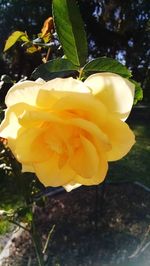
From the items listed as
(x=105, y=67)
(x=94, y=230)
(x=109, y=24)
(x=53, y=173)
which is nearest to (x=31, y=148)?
(x=53, y=173)

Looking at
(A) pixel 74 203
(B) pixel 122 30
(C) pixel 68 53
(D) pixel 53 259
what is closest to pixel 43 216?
(A) pixel 74 203

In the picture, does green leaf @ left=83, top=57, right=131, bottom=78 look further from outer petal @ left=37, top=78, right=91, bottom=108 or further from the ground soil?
the ground soil

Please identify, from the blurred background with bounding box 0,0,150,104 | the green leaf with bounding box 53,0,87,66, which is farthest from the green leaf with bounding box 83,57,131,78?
the blurred background with bounding box 0,0,150,104

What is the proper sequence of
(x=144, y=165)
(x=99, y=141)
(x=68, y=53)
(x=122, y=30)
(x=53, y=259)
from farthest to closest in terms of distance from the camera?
(x=122, y=30) < (x=144, y=165) < (x=53, y=259) < (x=68, y=53) < (x=99, y=141)

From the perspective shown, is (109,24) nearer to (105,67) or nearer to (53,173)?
(105,67)

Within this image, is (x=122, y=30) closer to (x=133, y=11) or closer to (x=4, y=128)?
(x=133, y=11)

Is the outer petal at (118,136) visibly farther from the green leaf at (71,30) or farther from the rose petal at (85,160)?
the green leaf at (71,30)
